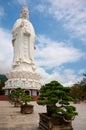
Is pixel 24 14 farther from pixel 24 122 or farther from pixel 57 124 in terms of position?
pixel 57 124

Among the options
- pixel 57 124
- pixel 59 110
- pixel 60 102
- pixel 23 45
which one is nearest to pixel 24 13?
pixel 23 45

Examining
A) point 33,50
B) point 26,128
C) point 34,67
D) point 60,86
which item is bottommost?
point 26,128

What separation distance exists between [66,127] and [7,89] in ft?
131

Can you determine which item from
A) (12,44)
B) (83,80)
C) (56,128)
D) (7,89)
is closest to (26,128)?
(56,128)

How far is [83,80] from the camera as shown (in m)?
38.2

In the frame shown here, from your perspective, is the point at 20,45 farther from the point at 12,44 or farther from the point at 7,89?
the point at 7,89

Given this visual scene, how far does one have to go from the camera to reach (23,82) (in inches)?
1823

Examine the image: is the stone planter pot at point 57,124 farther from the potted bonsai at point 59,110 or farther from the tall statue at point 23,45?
the tall statue at point 23,45

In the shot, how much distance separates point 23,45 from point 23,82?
7721mm

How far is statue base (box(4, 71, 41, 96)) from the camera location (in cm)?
4600

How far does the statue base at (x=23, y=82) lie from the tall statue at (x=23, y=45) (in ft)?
4.62

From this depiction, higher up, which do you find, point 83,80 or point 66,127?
point 83,80

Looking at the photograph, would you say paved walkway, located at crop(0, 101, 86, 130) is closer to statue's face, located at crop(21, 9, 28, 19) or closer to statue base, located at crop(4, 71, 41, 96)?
statue base, located at crop(4, 71, 41, 96)

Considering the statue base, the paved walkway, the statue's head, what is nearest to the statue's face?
the statue's head
